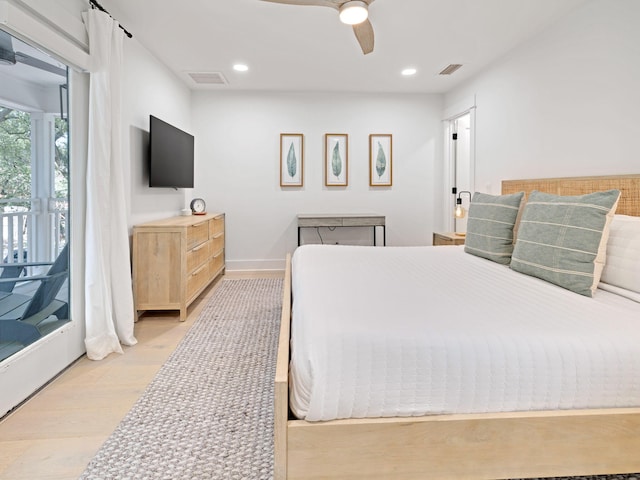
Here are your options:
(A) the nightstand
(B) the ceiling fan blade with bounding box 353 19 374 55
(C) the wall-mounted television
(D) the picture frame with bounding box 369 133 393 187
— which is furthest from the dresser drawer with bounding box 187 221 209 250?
(A) the nightstand

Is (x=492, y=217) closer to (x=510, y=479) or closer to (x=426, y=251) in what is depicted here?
(x=426, y=251)

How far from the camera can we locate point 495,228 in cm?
266

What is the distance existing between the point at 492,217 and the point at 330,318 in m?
1.83

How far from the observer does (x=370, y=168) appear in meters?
5.26

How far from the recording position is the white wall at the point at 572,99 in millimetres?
2385

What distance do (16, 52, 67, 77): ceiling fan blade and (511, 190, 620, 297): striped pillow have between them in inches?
113

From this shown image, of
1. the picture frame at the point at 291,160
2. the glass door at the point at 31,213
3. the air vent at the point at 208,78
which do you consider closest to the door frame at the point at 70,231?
the glass door at the point at 31,213

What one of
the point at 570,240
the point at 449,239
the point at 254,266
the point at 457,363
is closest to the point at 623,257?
the point at 570,240

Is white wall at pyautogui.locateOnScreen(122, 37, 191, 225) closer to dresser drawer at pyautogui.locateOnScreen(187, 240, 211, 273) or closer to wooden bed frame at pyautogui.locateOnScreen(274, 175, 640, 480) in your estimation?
dresser drawer at pyautogui.locateOnScreen(187, 240, 211, 273)

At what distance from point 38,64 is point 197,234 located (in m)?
1.84

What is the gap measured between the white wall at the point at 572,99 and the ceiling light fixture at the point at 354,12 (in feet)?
5.28

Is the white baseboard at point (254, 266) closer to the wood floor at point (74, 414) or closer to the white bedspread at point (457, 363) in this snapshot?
the wood floor at point (74, 414)

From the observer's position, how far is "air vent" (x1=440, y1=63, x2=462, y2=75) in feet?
13.3

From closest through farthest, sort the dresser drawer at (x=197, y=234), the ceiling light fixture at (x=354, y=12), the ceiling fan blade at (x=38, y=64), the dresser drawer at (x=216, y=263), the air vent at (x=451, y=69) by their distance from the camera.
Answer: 1. the ceiling fan blade at (x=38, y=64)
2. the ceiling light fixture at (x=354, y=12)
3. the dresser drawer at (x=197, y=234)
4. the air vent at (x=451, y=69)
5. the dresser drawer at (x=216, y=263)
